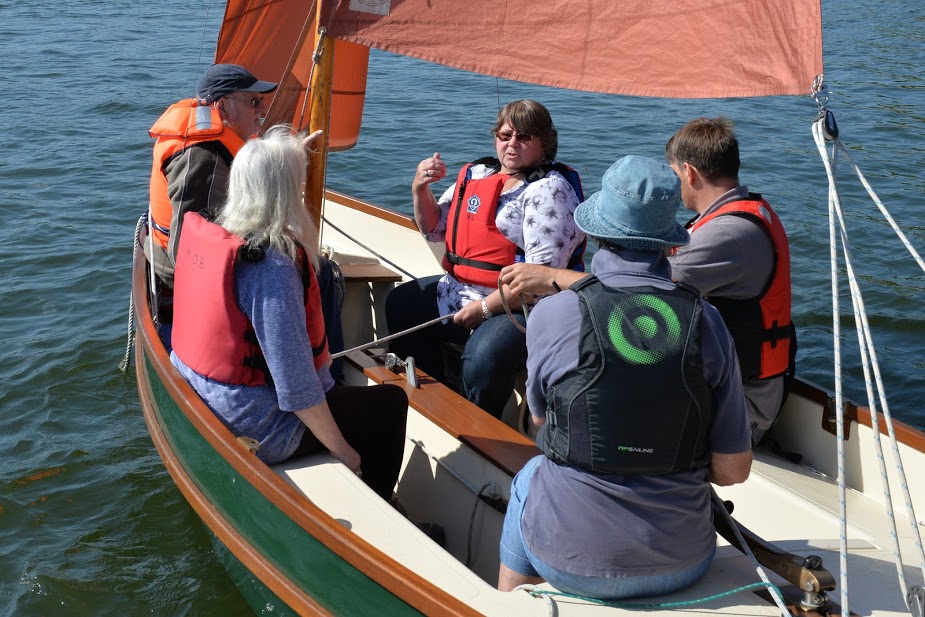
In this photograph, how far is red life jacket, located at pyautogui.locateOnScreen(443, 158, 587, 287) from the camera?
3307 millimetres

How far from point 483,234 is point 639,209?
61.2 inches

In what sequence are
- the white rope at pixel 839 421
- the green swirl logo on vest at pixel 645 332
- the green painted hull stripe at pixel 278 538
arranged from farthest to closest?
the green painted hull stripe at pixel 278 538
the white rope at pixel 839 421
the green swirl logo on vest at pixel 645 332

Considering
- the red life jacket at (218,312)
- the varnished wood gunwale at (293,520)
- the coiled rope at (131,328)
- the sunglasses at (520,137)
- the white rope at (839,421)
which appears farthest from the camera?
the coiled rope at (131,328)

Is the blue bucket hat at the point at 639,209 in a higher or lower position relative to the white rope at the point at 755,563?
higher

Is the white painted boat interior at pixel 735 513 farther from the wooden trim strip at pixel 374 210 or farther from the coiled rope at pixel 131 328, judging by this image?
the coiled rope at pixel 131 328

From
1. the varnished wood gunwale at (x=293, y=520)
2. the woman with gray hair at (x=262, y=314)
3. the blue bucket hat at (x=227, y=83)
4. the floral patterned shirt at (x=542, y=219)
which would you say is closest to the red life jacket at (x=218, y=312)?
the woman with gray hair at (x=262, y=314)

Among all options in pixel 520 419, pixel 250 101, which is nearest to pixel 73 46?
pixel 250 101

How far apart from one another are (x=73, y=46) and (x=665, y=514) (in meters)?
11.0

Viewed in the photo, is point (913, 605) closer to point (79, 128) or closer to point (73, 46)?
point (79, 128)

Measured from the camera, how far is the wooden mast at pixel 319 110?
3.10 meters

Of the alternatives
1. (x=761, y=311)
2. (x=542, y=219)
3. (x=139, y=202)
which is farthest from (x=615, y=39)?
(x=139, y=202)

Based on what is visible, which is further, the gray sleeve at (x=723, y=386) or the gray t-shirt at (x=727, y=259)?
the gray t-shirt at (x=727, y=259)

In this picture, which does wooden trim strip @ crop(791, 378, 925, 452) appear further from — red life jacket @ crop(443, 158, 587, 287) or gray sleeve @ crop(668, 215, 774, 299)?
red life jacket @ crop(443, 158, 587, 287)

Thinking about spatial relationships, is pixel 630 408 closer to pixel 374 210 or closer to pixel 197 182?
pixel 197 182
